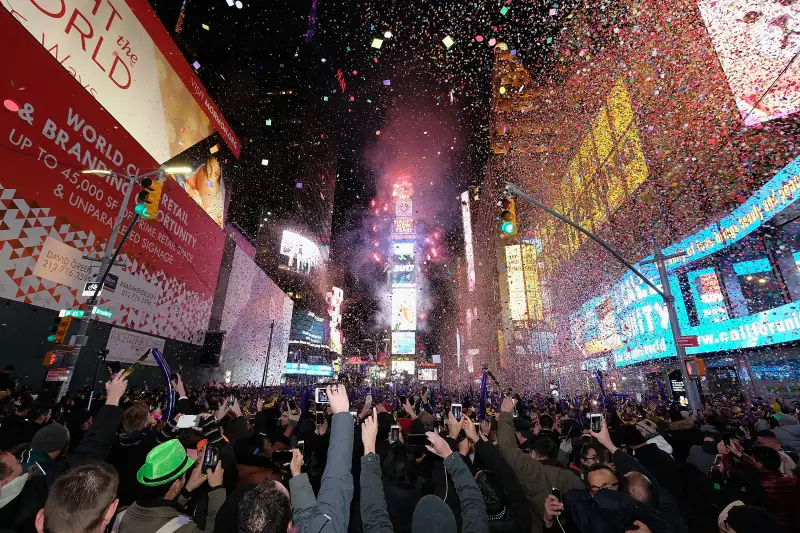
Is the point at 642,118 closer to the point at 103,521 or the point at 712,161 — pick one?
the point at 712,161

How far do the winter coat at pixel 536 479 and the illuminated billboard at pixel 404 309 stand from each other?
8122cm

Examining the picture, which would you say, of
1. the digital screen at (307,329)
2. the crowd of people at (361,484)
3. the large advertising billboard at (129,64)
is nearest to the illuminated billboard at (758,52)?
the crowd of people at (361,484)

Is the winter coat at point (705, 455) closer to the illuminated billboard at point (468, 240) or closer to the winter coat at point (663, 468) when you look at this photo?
the winter coat at point (663, 468)

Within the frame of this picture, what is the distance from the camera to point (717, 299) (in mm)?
28562

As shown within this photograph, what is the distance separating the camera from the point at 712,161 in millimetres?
25234

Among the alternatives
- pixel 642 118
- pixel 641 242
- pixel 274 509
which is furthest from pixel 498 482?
pixel 641 242

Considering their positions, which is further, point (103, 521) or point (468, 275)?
point (468, 275)

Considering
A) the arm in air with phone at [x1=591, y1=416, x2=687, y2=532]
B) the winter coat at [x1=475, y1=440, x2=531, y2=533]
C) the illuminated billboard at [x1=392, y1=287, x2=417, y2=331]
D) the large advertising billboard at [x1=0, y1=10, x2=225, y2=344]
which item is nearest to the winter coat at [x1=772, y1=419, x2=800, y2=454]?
the arm in air with phone at [x1=591, y1=416, x2=687, y2=532]

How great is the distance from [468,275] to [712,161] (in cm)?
8594

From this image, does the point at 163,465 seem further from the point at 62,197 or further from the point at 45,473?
the point at 62,197

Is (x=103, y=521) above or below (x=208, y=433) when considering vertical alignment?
below

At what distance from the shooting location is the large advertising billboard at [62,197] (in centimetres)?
1304

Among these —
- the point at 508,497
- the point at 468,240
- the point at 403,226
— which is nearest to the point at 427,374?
the point at 403,226

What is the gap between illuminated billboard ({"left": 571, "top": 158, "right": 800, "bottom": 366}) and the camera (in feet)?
72.0
